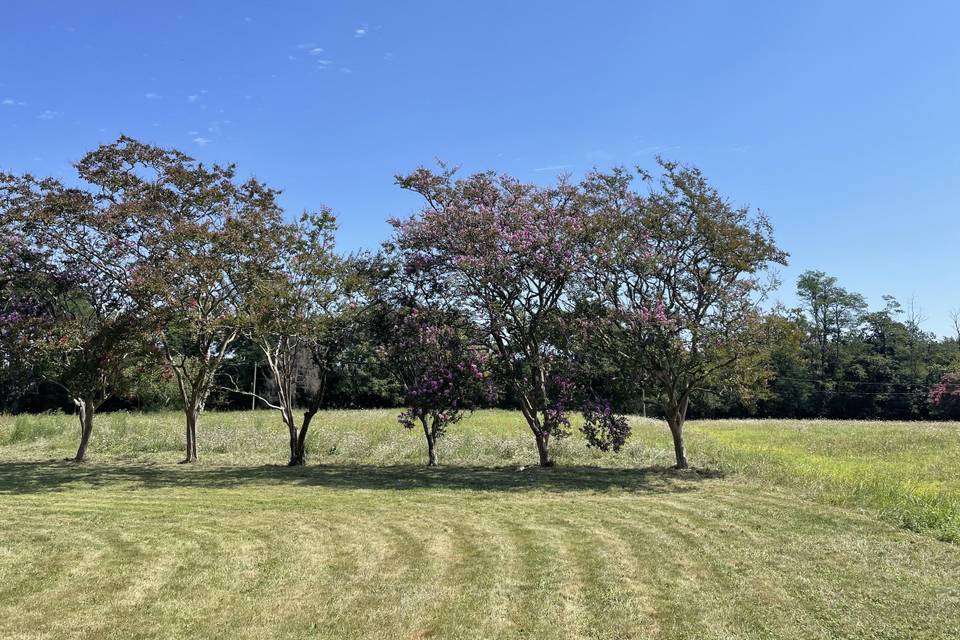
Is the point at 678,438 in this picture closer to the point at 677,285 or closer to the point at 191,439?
the point at 677,285

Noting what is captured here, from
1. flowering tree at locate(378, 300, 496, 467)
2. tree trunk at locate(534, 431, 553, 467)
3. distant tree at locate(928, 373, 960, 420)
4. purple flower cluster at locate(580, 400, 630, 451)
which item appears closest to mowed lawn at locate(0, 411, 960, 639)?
purple flower cluster at locate(580, 400, 630, 451)

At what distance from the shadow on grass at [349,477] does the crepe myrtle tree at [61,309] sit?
2.34 meters

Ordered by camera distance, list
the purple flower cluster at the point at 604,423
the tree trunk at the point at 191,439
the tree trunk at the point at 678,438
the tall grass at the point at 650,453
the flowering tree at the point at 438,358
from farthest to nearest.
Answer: the tree trunk at the point at 191,439, the flowering tree at the point at 438,358, the tree trunk at the point at 678,438, the purple flower cluster at the point at 604,423, the tall grass at the point at 650,453

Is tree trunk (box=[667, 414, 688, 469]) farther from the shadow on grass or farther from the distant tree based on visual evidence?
the distant tree

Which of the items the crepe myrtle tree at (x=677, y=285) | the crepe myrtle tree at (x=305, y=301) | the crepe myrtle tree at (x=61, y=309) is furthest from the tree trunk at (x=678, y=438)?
the crepe myrtle tree at (x=61, y=309)

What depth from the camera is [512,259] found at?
14.4 m

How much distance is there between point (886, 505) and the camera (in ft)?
32.3

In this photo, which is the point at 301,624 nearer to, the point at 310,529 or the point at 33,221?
the point at 310,529

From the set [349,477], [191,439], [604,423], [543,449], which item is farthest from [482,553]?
[191,439]

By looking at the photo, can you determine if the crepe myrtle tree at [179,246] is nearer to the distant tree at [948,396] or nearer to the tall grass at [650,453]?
the tall grass at [650,453]

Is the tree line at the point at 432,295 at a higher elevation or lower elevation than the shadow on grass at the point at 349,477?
higher

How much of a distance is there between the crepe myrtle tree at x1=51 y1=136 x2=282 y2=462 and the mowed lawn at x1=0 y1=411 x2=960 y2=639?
3368 millimetres

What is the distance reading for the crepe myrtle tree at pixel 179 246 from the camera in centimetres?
1388

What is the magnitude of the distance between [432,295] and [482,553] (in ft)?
30.9
